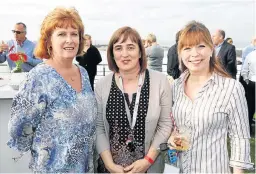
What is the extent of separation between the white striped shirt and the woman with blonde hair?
0.61 m

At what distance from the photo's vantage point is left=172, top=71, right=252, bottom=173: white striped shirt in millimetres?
1819

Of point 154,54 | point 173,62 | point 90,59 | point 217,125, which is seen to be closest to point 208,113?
point 217,125

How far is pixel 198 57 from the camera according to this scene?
74.9 inches

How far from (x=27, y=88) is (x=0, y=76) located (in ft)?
6.40

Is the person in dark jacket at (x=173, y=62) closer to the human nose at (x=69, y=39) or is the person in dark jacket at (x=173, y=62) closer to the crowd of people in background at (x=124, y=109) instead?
the crowd of people in background at (x=124, y=109)

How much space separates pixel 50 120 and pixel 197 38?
95 cm

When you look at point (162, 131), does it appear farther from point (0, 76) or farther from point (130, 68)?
point (0, 76)

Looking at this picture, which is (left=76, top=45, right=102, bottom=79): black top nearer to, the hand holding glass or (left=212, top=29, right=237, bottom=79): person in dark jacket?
(left=212, top=29, right=237, bottom=79): person in dark jacket

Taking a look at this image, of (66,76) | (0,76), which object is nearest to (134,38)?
(66,76)

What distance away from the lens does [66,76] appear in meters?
1.95

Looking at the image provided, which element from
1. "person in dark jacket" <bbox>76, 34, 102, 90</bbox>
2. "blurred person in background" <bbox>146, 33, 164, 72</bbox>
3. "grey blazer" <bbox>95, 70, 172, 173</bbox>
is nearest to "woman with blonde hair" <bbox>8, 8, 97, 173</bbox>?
"grey blazer" <bbox>95, 70, 172, 173</bbox>

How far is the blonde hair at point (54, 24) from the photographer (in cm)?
192

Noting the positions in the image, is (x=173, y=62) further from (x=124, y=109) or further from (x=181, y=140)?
(x=181, y=140)

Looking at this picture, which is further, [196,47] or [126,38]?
[126,38]
